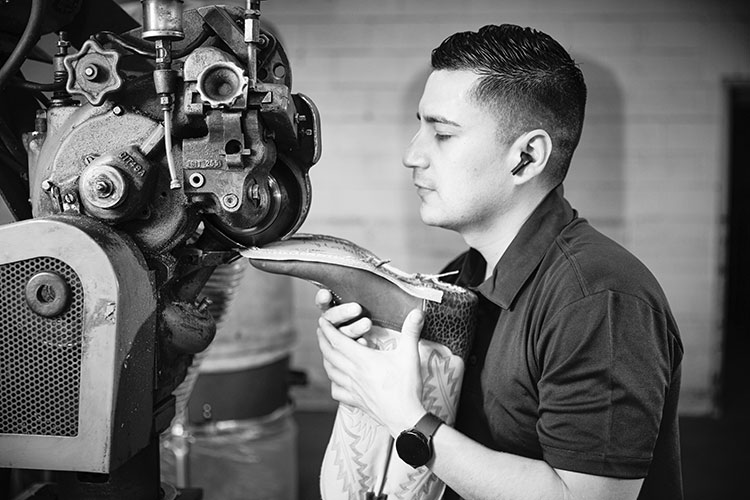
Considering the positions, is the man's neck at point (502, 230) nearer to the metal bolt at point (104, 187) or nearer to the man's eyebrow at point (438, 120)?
the man's eyebrow at point (438, 120)

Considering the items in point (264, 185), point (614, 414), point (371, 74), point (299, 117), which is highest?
point (371, 74)

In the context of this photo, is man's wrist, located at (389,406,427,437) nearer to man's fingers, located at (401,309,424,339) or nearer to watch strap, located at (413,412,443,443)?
watch strap, located at (413,412,443,443)

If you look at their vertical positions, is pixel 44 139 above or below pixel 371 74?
below

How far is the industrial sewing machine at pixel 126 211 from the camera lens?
3.24 ft

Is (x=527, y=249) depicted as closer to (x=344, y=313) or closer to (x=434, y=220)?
(x=434, y=220)

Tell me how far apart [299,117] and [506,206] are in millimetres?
474

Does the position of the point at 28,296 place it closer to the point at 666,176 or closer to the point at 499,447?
the point at 499,447

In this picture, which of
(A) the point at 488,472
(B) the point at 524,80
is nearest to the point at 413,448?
(A) the point at 488,472

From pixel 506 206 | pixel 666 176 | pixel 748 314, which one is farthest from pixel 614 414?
pixel 748 314

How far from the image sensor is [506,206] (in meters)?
1.40

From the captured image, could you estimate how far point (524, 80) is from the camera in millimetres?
1362

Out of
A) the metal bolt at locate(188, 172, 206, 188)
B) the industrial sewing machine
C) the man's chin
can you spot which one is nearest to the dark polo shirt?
the man's chin

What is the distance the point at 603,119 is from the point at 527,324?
3267 mm

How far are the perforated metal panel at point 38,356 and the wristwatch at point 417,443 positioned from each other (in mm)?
487
